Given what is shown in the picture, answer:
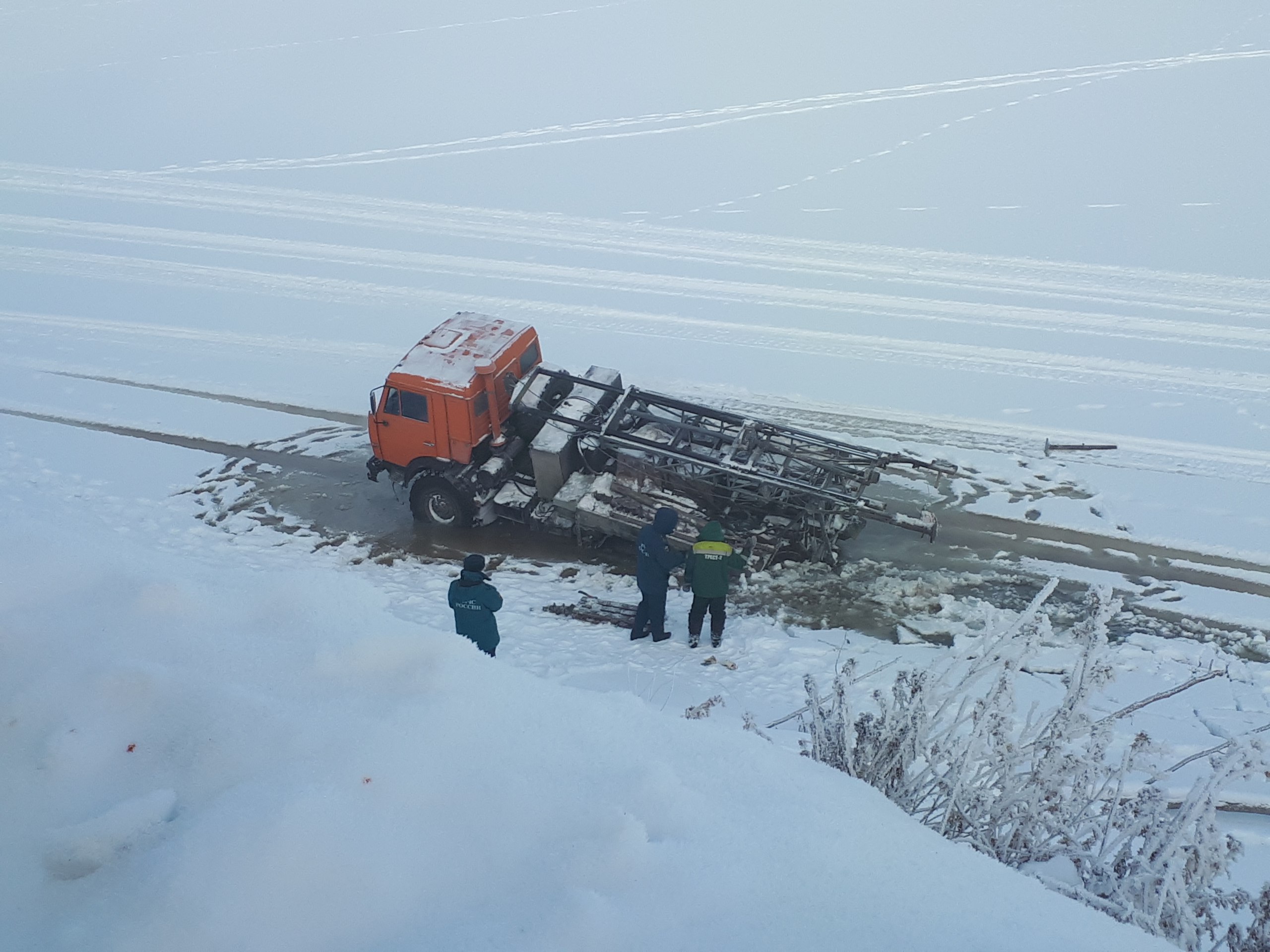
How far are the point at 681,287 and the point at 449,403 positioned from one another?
20.6 feet

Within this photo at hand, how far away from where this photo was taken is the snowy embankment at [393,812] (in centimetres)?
326

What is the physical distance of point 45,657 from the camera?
436 centimetres

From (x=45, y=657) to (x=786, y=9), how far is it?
27564mm

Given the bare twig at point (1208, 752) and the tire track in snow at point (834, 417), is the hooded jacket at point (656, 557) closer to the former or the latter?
the bare twig at point (1208, 752)

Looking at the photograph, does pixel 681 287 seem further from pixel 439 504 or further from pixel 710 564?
pixel 710 564

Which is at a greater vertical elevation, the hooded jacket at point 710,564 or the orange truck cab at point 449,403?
the orange truck cab at point 449,403

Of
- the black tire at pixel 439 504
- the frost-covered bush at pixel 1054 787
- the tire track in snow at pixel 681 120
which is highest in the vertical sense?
the tire track in snow at pixel 681 120

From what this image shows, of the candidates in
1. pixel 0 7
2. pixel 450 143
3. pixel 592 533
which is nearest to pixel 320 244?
pixel 450 143

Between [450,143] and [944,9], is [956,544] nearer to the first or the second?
[450,143]

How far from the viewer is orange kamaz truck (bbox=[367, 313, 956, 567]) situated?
31.1 ft

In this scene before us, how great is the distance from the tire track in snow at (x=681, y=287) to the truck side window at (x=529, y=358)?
180 inches

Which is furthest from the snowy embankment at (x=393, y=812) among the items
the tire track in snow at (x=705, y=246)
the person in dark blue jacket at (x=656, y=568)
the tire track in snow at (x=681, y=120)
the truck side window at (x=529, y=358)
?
the tire track in snow at (x=681, y=120)

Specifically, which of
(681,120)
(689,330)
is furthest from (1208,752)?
(681,120)

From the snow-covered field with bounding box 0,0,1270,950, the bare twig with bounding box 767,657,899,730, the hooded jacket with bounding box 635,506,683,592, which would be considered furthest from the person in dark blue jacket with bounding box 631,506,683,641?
the bare twig with bounding box 767,657,899,730
